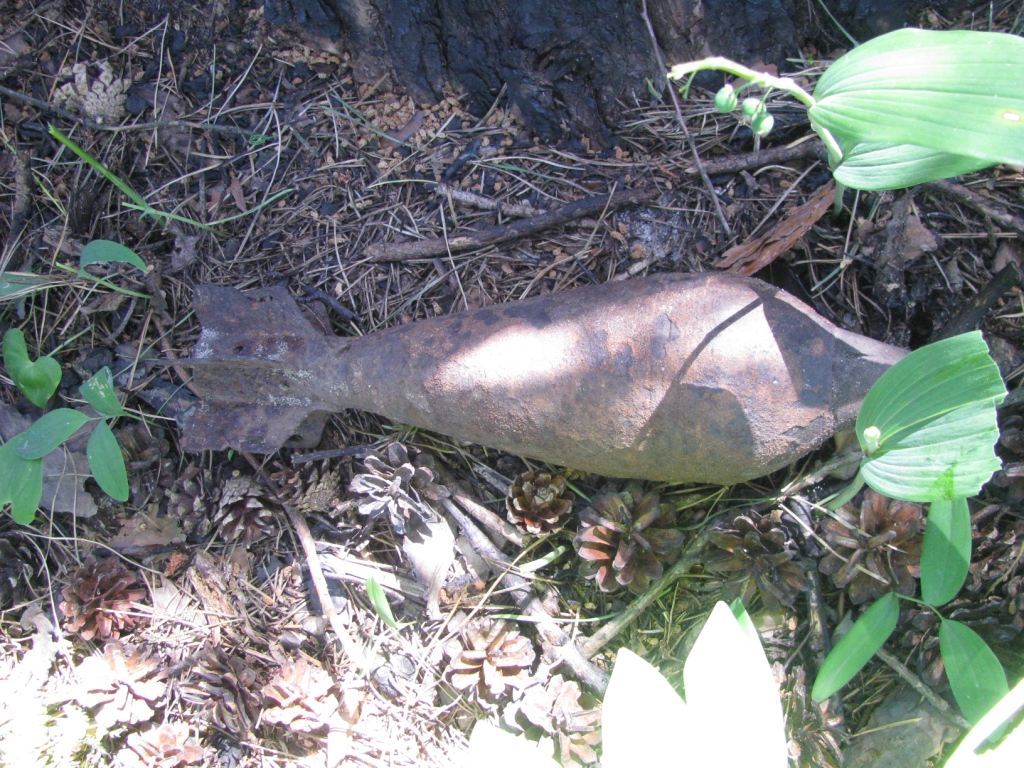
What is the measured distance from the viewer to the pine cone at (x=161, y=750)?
1.81 metres

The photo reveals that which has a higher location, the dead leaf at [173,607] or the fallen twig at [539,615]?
the fallen twig at [539,615]

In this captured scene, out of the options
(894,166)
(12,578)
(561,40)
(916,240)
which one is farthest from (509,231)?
(12,578)

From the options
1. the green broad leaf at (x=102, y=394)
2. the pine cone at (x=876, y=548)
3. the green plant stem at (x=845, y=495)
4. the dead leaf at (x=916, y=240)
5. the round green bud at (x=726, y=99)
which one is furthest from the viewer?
the green broad leaf at (x=102, y=394)

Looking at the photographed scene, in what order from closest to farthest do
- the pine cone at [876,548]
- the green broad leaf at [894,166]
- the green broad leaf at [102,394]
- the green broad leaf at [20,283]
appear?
1. the green broad leaf at [894,166]
2. the pine cone at [876,548]
3. the green broad leaf at [102,394]
4. the green broad leaf at [20,283]

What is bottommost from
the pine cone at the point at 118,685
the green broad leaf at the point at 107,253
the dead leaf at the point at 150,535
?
the pine cone at the point at 118,685

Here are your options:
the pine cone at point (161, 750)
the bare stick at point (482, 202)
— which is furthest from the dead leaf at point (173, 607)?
the bare stick at point (482, 202)

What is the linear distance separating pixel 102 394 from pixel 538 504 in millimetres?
1290

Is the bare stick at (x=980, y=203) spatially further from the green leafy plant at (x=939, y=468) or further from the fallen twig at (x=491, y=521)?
the fallen twig at (x=491, y=521)

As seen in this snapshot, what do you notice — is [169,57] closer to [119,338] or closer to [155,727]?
[119,338]

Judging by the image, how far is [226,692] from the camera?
183 cm

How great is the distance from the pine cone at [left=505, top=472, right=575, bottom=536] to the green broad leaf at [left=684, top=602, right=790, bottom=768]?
668 mm

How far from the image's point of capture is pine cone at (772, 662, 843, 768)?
60.7 inches

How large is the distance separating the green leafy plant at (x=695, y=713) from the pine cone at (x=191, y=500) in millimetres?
1276

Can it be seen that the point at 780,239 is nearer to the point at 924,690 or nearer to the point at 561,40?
the point at 561,40
